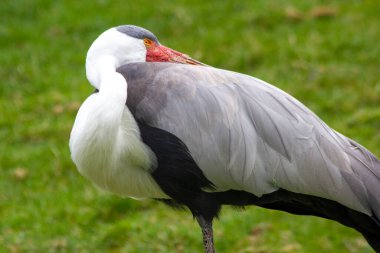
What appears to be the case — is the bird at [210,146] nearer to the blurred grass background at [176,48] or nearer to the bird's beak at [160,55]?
the bird's beak at [160,55]

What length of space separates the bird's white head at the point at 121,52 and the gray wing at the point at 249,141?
207 mm

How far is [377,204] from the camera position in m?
6.22

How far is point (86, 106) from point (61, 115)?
4.01m

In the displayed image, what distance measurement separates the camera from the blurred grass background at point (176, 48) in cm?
814

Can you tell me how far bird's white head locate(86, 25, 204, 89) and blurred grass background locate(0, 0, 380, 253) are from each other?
1.92m

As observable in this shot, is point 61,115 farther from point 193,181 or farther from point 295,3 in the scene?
point 193,181

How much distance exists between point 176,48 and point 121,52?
178 inches

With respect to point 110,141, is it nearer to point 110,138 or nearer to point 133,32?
point 110,138

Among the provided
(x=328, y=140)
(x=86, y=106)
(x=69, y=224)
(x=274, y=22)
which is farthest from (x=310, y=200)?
(x=274, y=22)

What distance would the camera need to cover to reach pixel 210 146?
616cm

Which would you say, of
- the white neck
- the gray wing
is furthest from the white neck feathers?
the gray wing

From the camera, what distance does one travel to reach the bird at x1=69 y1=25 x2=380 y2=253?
6121mm

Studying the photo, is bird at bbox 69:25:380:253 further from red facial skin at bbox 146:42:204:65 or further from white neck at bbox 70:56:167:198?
red facial skin at bbox 146:42:204:65

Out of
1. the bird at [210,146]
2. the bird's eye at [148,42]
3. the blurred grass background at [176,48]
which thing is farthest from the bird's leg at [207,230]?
the blurred grass background at [176,48]
